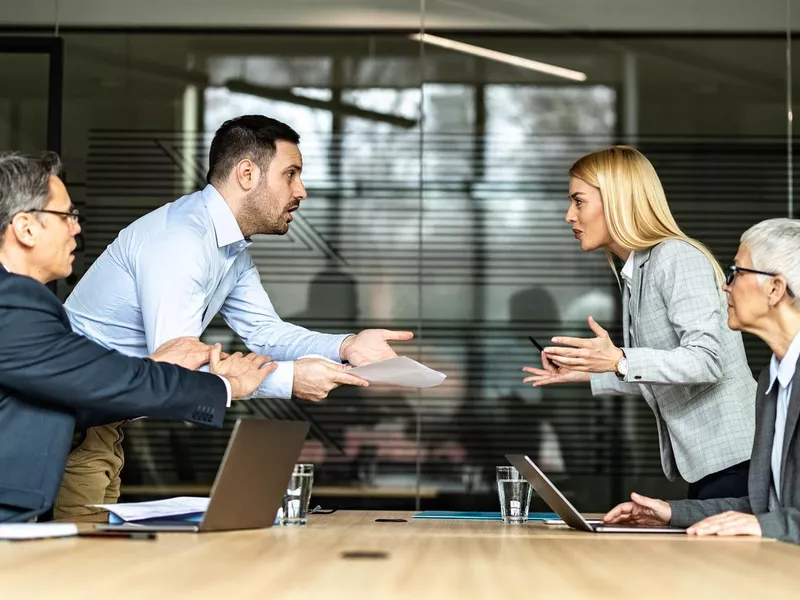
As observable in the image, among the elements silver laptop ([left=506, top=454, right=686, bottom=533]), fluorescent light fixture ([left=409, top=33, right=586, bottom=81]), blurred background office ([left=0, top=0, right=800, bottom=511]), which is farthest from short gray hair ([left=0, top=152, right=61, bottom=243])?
fluorescent light fixture ([left=409, top=33, right=586, bottom=81])

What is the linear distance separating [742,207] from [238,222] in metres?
2.94

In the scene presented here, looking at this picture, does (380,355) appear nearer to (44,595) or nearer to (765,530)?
(765,530)

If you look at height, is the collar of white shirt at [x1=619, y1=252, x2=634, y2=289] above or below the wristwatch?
above

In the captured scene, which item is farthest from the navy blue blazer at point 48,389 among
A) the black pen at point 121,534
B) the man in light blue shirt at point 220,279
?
the man in light blue shirt at point 220,279

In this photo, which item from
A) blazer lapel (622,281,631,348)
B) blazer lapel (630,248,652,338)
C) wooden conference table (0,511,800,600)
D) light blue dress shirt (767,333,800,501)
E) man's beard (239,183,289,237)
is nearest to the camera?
wooden conference table (0,511,800,600)

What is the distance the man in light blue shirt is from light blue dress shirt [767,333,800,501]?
1070mm

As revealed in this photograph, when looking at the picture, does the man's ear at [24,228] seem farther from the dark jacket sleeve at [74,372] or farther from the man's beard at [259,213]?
the man's beard at [259,213]

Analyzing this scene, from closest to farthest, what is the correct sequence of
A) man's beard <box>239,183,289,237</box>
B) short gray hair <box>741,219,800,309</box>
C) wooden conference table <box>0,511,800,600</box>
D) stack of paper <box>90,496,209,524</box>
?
1. wooden conference table <box>0,511,800,600</box>
2. stack of paper <box>90,496,209,524</box>
3. short gray hair <box>741,219,800,309</box>
4. man's beard <box>239,183,289,237</box>

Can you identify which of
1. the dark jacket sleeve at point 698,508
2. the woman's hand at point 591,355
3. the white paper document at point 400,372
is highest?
the woman's hand at point 591,355

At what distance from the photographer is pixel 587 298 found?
5.53 meters

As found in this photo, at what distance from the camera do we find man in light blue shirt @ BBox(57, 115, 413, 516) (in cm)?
314

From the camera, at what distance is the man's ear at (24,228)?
2.51 m

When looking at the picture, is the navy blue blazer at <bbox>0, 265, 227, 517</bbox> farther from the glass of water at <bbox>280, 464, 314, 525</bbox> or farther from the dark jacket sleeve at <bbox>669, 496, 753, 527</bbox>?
the dark jacket sleeve at <bbox>669, 496, 753, 527</bbox>

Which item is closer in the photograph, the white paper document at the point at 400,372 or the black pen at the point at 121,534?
the black pen at the point at 121,534
